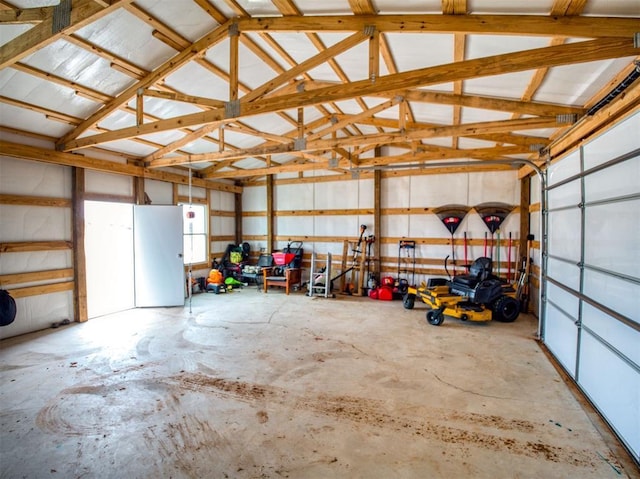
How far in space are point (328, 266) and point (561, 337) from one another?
4391 millimetres

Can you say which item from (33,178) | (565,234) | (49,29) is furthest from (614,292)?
(33,178)

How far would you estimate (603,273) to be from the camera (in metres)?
2.63

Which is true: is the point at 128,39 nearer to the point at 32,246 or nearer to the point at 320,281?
the point at 32,246

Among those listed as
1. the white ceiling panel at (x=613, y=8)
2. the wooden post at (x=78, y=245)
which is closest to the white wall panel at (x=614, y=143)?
the white ceiling panel at (x=613, y=8)

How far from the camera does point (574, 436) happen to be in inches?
94.3

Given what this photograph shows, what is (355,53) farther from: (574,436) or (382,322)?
(574,436)

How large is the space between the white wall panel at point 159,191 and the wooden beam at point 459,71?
145 inches

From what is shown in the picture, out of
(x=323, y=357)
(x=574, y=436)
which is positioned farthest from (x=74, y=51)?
(x=574, y=436)

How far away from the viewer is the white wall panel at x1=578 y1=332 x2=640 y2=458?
2182mm

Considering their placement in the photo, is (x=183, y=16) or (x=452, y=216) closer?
(x=183, y=16)

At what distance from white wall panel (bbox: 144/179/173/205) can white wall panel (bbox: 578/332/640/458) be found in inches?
293

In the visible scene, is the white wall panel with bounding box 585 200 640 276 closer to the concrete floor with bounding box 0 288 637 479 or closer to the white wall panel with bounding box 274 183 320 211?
the concrete floor with bounding box 0 288 637 479

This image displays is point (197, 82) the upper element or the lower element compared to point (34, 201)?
upper

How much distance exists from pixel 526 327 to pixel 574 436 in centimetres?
293
